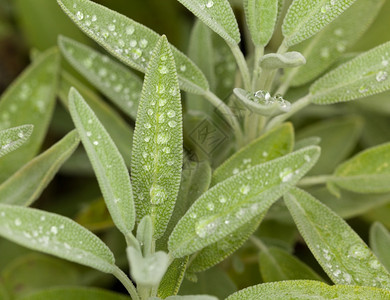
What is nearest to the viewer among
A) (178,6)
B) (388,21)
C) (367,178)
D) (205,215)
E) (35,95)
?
(205,215)

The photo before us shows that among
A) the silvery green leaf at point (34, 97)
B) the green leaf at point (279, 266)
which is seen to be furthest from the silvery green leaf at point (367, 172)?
the silvery green leaf at point (34, 97)

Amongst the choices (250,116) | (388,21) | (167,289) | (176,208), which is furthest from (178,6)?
(167,289)

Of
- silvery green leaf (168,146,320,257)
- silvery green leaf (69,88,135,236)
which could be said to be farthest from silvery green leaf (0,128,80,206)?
silvery green leaf (168,146,320,257)

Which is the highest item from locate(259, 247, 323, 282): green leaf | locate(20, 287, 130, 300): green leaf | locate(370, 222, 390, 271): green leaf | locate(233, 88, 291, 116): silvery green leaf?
locate(233, 88, 291, 116): silvery green leaf

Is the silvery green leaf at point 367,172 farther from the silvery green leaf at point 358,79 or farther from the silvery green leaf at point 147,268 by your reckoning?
the silvery green leaf at point 147,268

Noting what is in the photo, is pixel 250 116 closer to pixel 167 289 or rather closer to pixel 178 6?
pixel 167 289

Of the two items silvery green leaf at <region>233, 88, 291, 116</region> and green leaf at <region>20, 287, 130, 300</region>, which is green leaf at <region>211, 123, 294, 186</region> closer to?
silvery green leaf at <region>233, 88, 291, 116</region>
